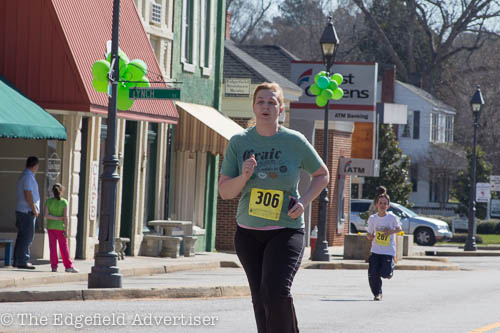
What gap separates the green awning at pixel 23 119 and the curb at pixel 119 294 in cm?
405

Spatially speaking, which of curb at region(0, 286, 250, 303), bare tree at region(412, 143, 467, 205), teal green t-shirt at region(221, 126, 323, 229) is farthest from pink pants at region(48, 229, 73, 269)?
bare tree at region(412, 143, 467, 205)

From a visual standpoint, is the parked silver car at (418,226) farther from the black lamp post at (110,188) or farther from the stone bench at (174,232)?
the black lamp post at (110,188)

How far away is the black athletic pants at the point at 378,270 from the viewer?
16.8 meters

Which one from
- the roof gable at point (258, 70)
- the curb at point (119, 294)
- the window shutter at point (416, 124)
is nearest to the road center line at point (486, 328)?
the curb at point (119, 294)

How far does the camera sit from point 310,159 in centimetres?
866

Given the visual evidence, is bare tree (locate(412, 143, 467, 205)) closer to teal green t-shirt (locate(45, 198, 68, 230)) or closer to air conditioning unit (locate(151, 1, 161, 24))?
air conditioning unit (locate(151, 1, 161, 24))

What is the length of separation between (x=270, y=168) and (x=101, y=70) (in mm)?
10441

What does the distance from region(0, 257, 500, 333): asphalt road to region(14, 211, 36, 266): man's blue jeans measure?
4.58 metres

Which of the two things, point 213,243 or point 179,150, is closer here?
point 179,150

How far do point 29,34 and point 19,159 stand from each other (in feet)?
8.01

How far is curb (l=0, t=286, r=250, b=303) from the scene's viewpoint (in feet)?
48.9

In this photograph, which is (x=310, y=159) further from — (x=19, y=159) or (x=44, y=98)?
(x=19, y=159)

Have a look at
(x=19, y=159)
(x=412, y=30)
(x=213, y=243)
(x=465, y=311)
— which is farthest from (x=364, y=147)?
(x=412, y=30)

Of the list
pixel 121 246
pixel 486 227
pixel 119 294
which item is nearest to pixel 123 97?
pixel 119 294
